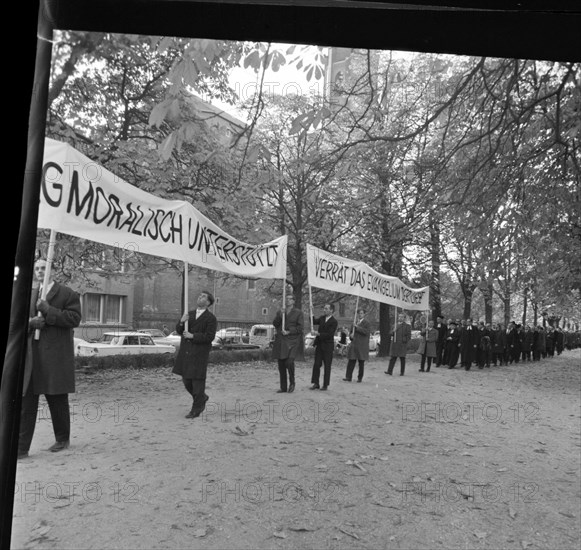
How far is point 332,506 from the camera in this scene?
12.5 feet

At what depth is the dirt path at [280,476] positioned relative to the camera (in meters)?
3.27

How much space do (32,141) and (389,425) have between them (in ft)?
21.9

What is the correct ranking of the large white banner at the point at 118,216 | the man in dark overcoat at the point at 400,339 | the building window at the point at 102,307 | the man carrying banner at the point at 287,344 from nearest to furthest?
the large white banner at the point at 118,216
the man carrying banner at the point at 287,344
the building window at the point at 102,307
the man in dark overcoat at the point at 400,339

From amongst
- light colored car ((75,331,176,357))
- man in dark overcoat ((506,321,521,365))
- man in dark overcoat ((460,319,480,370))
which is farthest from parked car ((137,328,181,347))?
man in dark overcoat ((506,321,521,365))

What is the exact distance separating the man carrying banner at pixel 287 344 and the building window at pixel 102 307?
12.0 ft

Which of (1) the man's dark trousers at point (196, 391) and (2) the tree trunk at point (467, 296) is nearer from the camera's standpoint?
(1) the man's dark trousers at point (196, 391)

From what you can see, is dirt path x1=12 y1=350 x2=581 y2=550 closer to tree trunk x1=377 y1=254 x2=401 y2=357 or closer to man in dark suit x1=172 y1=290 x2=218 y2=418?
man in dark suit x1=172 y1=290 x2=218 y2=418

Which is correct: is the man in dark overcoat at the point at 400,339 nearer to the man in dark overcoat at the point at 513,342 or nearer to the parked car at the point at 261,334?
the parked car at the point at 261,334

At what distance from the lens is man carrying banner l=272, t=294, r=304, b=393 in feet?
27.0

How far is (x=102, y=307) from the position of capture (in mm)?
9977

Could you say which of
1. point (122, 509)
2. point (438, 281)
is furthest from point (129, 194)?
point (438, 281)

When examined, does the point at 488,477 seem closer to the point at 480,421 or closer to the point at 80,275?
the point at 480,421

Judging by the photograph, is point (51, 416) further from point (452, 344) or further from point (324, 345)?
point (452, 344)

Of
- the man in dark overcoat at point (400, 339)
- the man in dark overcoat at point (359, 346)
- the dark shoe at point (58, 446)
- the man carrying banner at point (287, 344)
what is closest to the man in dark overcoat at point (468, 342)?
the man in dark overcoat at point (400, 339)
